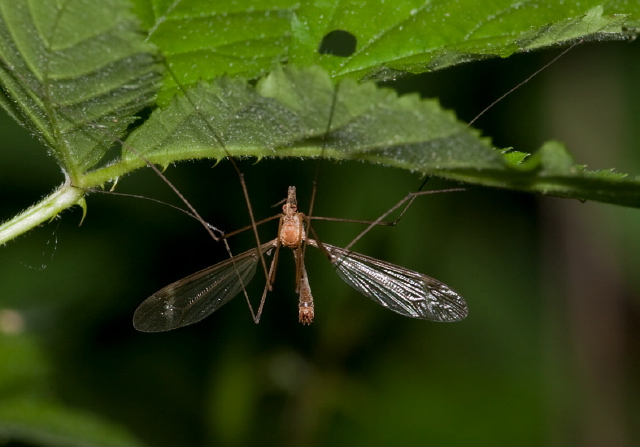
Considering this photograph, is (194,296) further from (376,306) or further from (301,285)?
(376,306)

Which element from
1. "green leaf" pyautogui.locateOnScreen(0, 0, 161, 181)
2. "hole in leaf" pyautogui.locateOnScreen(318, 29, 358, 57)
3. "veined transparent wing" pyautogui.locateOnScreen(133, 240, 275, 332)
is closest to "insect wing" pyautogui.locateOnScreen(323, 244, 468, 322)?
"veined transparent wing" pyautogui.locateOnScreen(133, 240, 275, 332)

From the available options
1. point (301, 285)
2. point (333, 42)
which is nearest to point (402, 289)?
point (301, 285)

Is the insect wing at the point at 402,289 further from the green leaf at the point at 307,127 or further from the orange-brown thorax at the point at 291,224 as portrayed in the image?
the green leaf at the point at 307,127

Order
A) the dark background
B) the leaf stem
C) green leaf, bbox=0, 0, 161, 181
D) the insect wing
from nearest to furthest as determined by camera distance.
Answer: green leaf, bbox=0, 0, 161, 181
the leaf stem
the insect wing
the dark background

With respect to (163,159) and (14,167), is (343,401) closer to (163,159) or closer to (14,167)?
(14,167)

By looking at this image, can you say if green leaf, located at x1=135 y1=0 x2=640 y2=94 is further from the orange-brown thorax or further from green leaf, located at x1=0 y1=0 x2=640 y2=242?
the orange-brown thorax

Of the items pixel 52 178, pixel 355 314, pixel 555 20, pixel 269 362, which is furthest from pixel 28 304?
pixel 555 20
